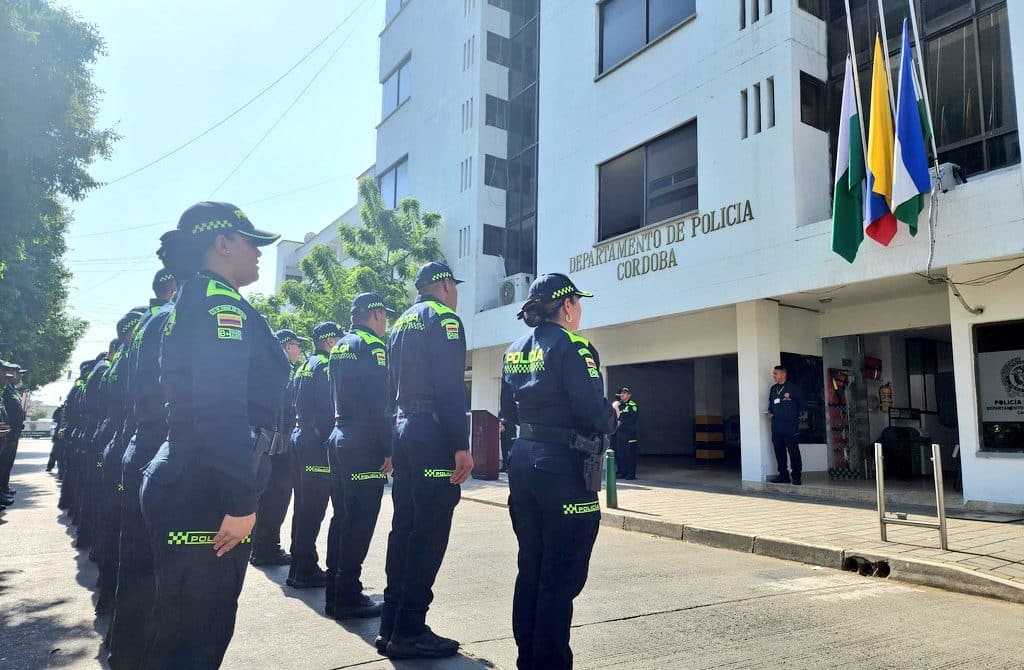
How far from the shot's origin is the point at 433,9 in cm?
2358

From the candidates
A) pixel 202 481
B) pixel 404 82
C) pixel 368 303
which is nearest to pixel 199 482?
pixel 202 481

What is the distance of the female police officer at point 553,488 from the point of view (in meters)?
3.20

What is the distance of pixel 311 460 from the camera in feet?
20.1

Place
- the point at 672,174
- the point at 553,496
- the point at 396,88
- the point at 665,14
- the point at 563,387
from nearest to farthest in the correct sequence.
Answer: the point at 553,496 < the point at 563,387 < the point at 672,174 < the point at 665,14 < the point at 396,88

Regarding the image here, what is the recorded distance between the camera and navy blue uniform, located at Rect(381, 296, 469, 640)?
13.3 feet

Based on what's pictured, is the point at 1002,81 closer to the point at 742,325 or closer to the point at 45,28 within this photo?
the point at 742,325

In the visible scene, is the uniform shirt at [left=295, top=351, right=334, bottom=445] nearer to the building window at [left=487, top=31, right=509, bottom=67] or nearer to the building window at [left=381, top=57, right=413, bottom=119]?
the building window at [left=487, top=31, right=509, bottom=67]

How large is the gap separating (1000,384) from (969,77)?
4.43 meters

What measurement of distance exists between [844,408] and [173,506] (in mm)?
→ 13160

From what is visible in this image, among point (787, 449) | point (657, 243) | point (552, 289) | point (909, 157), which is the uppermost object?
point (909, 157)

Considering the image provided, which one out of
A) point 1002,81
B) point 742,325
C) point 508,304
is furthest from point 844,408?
point 508,304

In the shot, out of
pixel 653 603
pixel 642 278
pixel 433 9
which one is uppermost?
pixel 433 9

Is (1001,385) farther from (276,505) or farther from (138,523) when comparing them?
(138,523)

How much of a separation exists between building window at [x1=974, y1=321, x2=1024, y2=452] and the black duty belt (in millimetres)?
8703
